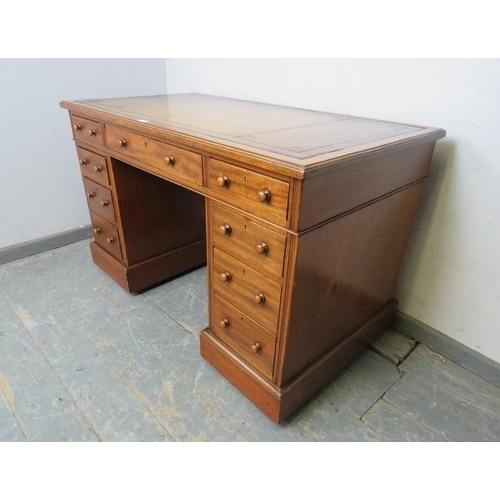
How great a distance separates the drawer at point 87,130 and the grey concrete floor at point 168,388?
2.25 ft

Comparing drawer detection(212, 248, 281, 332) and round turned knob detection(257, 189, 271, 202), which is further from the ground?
round turned knob detection(257, 189, 271, 202)

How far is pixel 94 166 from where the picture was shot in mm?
1589

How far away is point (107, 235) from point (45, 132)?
0.66 meters

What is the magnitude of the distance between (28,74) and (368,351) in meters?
1.92

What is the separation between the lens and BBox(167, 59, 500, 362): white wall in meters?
1.11

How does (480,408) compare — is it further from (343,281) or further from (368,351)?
(343,281)

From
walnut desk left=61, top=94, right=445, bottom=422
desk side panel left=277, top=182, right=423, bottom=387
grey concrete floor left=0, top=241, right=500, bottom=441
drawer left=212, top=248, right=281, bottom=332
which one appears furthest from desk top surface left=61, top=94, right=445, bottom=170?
grey concrete floor left=0, top=241, right=500, bottom=441

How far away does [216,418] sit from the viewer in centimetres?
116

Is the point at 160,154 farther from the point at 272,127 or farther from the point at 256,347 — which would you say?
the point at 256,347

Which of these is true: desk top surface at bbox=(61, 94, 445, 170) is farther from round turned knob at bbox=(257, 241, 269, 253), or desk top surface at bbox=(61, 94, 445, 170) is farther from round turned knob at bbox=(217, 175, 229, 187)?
round turned knob at bbox=(257, 241, 269, 253)

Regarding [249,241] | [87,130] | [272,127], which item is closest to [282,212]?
[249,241]

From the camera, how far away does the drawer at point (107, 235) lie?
1666mm
